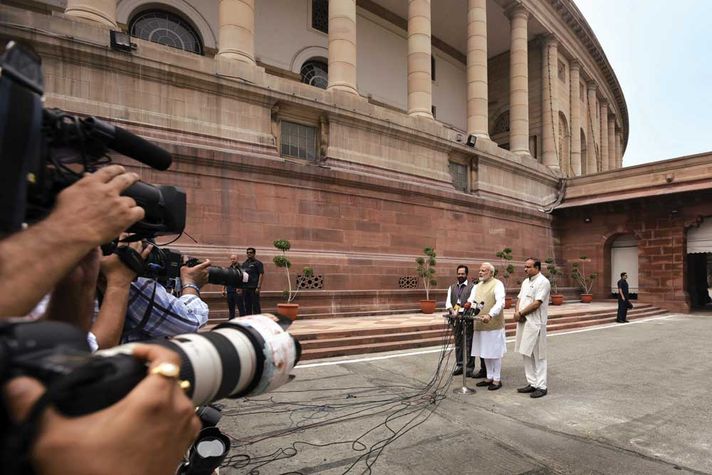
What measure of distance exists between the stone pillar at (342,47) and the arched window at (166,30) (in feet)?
17.3

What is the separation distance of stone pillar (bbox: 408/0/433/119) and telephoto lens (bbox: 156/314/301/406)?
15.9 m

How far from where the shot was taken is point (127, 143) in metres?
1.50

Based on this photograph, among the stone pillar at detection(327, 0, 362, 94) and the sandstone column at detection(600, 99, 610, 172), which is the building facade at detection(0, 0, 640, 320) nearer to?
the stone pillar at detection(327, 0, 362, 94)

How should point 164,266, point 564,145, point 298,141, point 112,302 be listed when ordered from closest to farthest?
point 112,302, point 164,266, point 298,141, point 564,145

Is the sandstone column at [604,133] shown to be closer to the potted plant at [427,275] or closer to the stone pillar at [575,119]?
the stone pillar at [575,119]

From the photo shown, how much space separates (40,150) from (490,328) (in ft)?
19.7

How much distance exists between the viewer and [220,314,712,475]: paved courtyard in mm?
3400

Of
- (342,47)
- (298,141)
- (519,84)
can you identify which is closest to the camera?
(298,141)

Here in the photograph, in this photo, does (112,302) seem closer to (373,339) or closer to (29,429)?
(29,429)

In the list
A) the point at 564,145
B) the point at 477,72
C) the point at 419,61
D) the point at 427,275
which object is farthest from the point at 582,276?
the point at 419,61

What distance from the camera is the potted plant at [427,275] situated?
42.8ft

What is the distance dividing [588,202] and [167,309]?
22.2 m

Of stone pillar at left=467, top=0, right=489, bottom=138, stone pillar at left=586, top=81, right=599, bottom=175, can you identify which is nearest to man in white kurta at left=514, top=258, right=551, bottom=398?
stone pillar at left=467, top=0, right=489, bottom=138

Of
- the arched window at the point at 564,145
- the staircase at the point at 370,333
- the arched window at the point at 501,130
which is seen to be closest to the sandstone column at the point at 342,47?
the staircase at the point at 370,333
